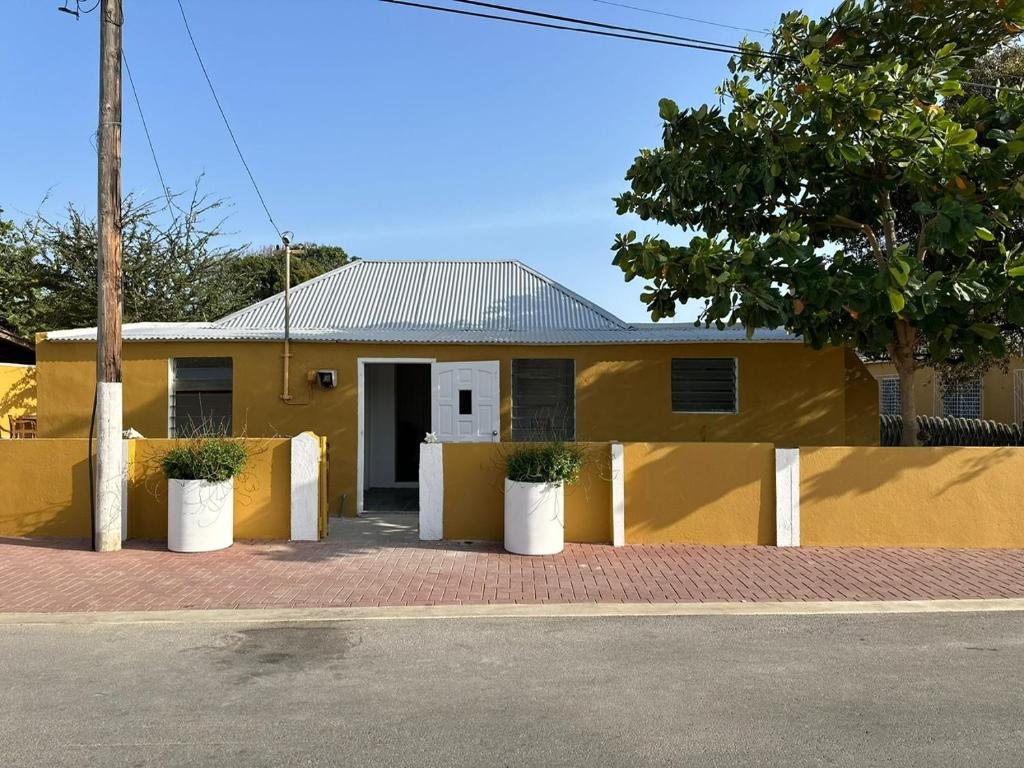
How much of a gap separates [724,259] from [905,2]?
3950 mm

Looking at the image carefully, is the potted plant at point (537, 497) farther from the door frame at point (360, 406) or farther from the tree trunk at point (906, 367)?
the tree trunk at point (906, 367)

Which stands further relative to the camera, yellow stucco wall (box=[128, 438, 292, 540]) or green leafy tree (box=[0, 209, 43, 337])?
green leafy tree (box=[0, 209, 43, 337])

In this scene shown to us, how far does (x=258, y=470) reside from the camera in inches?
349

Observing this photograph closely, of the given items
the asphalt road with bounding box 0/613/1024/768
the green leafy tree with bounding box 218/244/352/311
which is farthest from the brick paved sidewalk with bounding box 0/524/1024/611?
the green leafy tree with bounding box 218/244/352/311

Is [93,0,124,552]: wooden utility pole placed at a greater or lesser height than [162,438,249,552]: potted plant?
greater

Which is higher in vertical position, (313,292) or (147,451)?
(313,292)

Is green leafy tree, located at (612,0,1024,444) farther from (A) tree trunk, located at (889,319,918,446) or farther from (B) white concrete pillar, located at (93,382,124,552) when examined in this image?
(B) white concrete pillar, located at (93,382,124,552)

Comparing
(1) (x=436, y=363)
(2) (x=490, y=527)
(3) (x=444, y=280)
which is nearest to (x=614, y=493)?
(2) (x=490, y=527)

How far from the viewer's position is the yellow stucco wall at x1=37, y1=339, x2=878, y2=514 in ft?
35.7

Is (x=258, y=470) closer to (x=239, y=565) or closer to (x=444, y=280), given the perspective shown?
(x=239, y=565)

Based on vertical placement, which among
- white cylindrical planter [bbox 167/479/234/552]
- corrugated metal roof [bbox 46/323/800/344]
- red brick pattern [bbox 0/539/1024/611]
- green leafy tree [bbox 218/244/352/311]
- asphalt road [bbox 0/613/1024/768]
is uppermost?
green leafy tree [bbox 218/244/352/311]

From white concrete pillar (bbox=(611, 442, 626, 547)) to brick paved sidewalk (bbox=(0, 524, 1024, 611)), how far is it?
0.59 ft

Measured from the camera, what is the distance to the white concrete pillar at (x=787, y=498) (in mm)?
8516

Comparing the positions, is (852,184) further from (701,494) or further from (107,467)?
(107,467)
